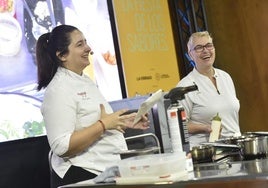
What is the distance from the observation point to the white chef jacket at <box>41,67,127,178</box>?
202 cm

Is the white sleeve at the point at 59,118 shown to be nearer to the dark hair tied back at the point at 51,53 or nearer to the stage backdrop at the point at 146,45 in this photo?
the dark hair tied back at the point at 51,53

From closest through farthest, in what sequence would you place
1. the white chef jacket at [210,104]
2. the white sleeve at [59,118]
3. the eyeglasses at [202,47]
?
the white sleeve at [59,118], the white chef jacket at [210,104], the eyeglasses at [202,47]

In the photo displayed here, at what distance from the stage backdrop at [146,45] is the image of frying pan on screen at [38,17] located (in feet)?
2.44

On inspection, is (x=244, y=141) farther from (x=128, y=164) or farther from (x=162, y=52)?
(x=162, y=52)

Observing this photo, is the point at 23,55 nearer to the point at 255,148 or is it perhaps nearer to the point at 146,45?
the point at 146,45

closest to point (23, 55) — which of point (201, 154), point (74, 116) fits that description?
point (74, 116)

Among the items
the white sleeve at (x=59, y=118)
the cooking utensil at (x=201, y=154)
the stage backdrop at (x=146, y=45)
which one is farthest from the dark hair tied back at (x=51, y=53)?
the stage backdrop at (x=146, y=45)

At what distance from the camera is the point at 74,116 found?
2.05 meters

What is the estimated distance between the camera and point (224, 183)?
1.23 m

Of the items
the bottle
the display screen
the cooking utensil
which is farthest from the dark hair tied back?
the display screen

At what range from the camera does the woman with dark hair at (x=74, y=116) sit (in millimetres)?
2008

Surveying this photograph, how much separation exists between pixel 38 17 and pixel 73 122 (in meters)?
1.93

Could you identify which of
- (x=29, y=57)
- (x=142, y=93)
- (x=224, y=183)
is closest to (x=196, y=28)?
(x=142, y=93)

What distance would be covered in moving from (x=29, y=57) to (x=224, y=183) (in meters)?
2.66
